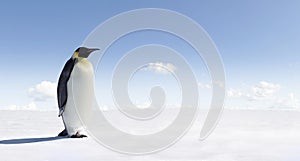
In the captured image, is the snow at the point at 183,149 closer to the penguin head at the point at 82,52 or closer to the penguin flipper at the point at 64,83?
the penguin flipper at the point at 64,83

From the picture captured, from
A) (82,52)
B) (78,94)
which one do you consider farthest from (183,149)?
(82,52)

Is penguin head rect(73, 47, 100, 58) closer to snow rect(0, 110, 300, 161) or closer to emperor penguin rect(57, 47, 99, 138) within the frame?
emperor penguin rect(57, 47, 99, 138)

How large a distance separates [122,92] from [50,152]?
5.69 feet

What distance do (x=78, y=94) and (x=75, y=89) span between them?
85 mm

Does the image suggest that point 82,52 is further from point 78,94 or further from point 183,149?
point 183,149

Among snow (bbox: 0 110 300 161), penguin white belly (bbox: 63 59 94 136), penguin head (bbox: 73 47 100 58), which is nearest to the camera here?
snow (bbox: 0 110 300 161)

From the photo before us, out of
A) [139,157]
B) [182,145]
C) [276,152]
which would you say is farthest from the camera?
[182,145]

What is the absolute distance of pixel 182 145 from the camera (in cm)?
370

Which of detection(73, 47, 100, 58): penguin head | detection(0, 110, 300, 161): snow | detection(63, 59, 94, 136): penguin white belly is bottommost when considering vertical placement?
detection(0, 110, 300, 161): snow

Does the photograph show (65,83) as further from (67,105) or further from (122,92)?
(122,92)

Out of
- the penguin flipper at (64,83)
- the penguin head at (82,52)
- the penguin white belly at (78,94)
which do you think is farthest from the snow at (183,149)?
the penguin head at (82,52)

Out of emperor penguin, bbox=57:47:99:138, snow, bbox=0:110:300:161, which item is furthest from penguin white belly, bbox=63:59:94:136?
snow, bbox=0:110:300:161

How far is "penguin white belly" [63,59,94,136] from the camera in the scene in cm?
407

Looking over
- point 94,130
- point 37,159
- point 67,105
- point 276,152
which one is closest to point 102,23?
point 67,105
